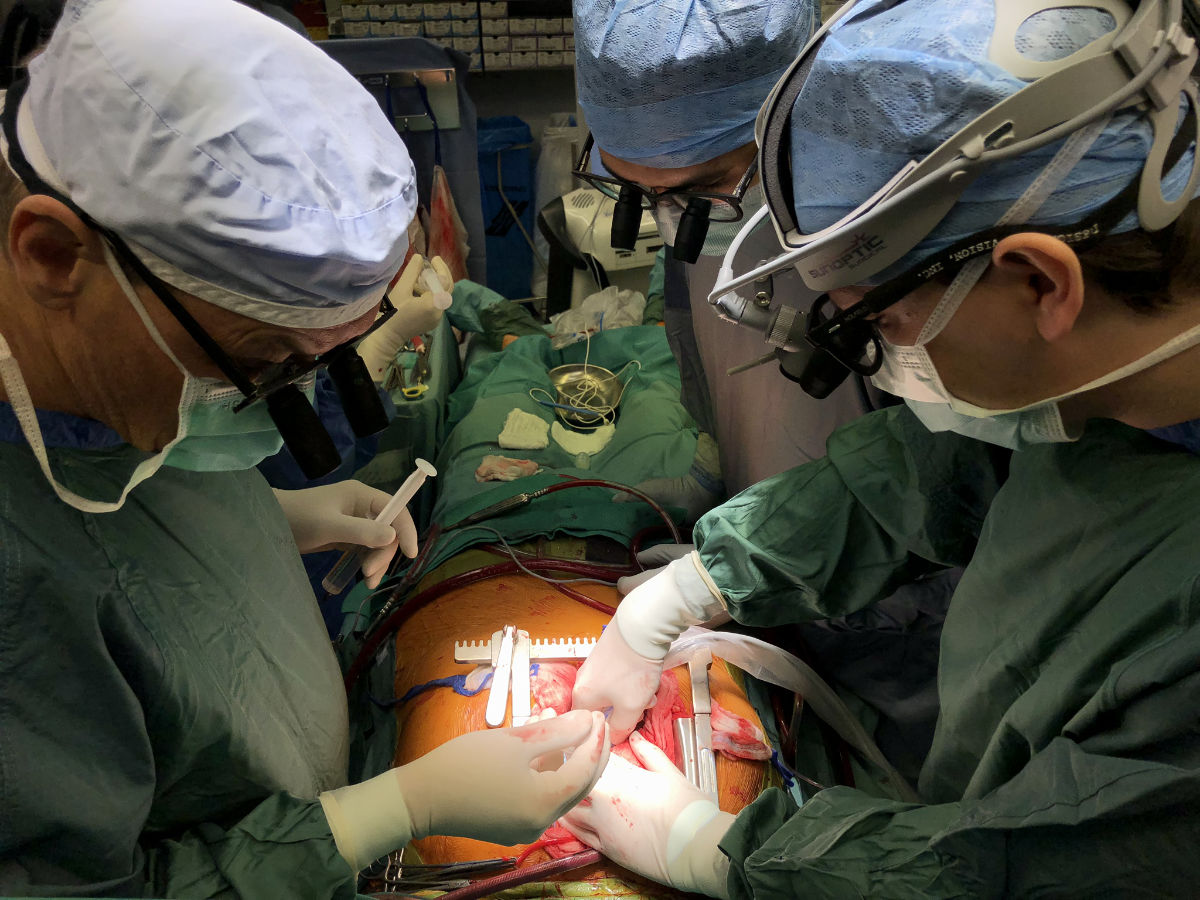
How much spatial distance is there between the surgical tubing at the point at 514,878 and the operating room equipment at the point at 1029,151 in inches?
45.8

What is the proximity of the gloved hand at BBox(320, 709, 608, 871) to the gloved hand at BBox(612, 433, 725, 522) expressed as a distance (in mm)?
1126

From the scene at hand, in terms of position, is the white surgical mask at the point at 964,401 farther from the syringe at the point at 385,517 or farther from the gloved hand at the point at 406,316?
the gloved hand at the point at 406,316

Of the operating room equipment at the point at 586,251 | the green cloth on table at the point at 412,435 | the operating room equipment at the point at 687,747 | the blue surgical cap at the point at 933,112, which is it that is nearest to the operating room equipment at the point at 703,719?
the operating room equipment at the point at 687,747

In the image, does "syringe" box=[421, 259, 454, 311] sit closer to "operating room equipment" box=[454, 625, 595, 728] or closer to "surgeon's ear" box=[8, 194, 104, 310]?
"operating room equipment" box=[454, 625, 595, 728]

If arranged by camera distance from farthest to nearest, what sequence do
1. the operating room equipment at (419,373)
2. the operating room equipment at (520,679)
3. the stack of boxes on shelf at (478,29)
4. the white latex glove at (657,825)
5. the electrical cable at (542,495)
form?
1. the stack of boxes on shelf at (478,29)
2. the operating room equipment at (419,373)
3. the electrical cable at (542,495)
4. the operating room equipment at (520,679)
5. the white latex glove at (657,825)

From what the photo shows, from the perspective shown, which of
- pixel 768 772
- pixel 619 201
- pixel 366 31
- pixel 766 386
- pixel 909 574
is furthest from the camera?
pixel 366 31

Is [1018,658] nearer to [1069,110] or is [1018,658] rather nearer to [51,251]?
[1069,110]

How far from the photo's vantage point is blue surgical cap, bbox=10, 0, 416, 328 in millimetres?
792

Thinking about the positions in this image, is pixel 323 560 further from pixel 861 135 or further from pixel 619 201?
pixel 861 135

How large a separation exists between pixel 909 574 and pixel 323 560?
5.51 ft

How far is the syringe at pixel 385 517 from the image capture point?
1.53 m

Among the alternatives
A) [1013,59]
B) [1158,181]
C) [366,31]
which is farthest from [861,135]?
[366,31]

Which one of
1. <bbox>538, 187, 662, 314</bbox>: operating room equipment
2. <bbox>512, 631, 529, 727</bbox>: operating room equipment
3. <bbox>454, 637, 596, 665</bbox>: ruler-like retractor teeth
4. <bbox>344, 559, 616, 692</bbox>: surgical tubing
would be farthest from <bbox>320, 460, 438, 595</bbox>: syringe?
<bbox>538, 187, 662, 314</bbox>: operating room equipment

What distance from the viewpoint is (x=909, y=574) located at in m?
1.49
